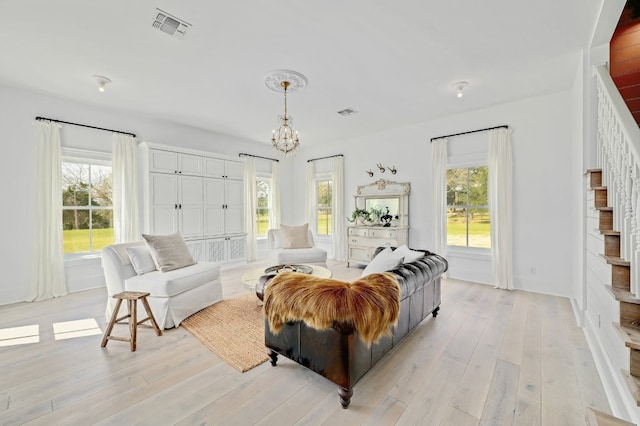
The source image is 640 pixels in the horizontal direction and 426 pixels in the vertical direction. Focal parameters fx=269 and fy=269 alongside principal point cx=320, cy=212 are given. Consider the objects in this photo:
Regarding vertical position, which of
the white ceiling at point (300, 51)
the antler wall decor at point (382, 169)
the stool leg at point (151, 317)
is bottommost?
the stool leg at point (151, 317)

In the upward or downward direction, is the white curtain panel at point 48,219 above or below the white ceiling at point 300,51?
below

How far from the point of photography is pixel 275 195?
6695mm

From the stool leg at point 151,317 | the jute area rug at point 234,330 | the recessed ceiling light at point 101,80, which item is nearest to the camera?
the jute area rug at point 234,330

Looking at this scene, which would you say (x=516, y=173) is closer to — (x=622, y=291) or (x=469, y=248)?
(x=469, y=248)

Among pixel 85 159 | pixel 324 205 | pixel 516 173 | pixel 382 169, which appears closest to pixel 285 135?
pixel 382 169

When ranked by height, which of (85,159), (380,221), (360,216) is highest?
(85,159)

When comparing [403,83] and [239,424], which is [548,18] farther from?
[239,424]

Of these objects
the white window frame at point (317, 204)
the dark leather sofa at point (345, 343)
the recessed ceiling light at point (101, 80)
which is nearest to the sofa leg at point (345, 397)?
the dark leather sofa at point (345, 343)

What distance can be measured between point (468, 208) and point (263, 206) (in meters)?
4.43

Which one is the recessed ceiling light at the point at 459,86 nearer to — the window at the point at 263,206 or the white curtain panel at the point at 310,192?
the white curtain panel at the point at 310,192

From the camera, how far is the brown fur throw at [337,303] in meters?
1.65

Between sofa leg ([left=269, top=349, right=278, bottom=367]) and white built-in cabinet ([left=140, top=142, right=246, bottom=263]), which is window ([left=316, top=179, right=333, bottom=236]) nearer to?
white built-in cabinet ([left=140, top=142, right=246, bottom=263])

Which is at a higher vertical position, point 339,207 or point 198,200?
point 198,200

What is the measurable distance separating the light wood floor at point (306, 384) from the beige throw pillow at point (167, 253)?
0.78 m
